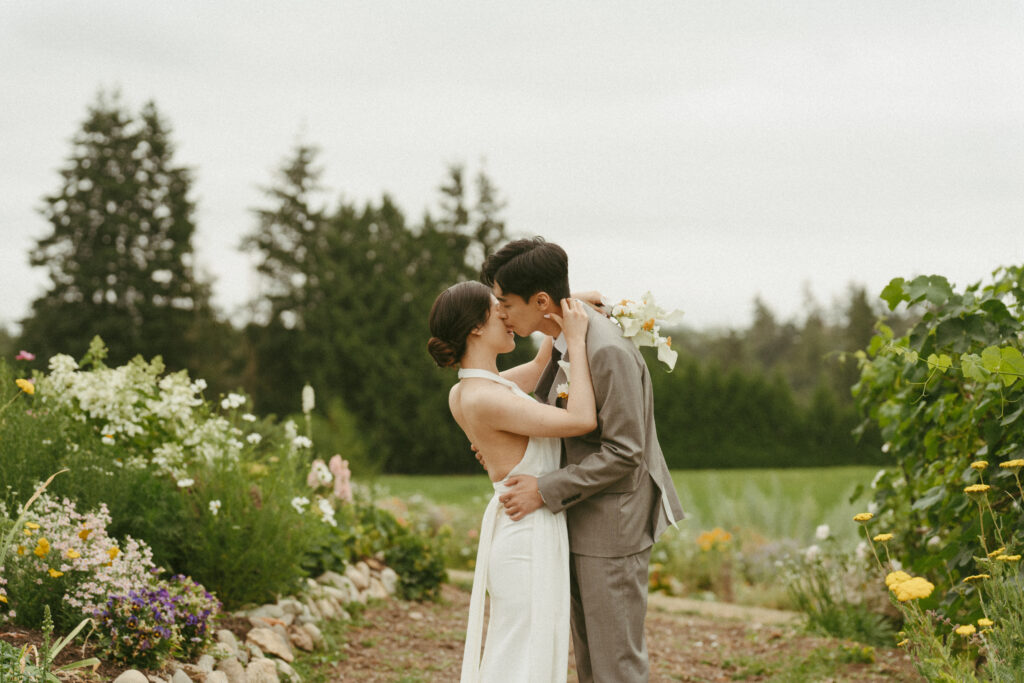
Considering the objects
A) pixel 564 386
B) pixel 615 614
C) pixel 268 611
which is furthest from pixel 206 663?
pixel 564 386

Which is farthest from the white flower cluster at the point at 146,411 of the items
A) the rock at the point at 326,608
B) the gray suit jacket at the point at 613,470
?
the gray suit jacket at the point at 613,470

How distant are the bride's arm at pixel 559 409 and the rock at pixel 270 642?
7.64 ft

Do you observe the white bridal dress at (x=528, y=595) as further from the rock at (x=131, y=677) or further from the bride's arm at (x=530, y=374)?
the rock at (x=131, y=677)

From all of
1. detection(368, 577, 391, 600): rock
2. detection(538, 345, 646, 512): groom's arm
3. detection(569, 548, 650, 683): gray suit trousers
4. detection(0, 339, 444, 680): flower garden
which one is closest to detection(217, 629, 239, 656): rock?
detection(0, 339, 444, 680): flower garden

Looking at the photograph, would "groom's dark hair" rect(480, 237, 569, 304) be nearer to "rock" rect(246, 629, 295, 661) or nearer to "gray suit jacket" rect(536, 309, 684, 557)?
"gray suit jacket" rect(536, 309, 684, 557)

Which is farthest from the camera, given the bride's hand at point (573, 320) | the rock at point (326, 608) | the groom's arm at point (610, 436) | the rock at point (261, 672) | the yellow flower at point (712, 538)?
the yellow flower at point (712, 538)

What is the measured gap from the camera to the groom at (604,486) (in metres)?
2.56

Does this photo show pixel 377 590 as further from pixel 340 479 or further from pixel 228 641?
pixel 228 641

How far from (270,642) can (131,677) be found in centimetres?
120

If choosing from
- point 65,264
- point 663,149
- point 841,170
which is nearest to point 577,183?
point 663,149

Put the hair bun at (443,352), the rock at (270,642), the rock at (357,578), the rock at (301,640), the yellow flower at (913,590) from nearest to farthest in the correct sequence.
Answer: the yellow flower at (913,590)
the hair bun at (443,352)
the rock at (270,642)
the rock at (301,640)
the rock at (357,578)

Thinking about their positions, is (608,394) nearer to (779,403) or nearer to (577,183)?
(577,183)

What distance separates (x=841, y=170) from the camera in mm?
9086

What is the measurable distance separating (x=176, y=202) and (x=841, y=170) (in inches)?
852
